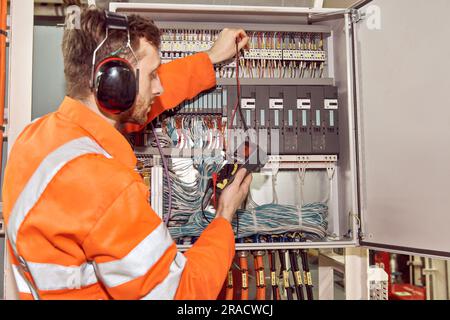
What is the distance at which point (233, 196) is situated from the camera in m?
1.20

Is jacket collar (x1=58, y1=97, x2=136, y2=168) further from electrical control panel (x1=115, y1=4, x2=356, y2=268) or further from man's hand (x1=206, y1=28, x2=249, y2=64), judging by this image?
man's hand (x1=206, y1=28, x2=249, y2=64)

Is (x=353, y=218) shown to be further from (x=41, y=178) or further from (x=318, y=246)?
(x=41, y=178)

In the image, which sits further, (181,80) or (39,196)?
(181,80)

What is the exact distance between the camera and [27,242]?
81 cm

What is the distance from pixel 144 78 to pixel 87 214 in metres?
0.43

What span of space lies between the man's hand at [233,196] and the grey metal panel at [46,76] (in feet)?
4.07

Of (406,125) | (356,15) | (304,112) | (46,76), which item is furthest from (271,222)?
(46,76)

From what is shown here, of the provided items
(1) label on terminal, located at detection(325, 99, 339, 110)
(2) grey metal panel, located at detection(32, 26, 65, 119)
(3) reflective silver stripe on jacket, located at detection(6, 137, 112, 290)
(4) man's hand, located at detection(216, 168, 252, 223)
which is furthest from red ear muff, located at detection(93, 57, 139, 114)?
(2) grey metal panel, located at detection(32, 26, 65, 119)

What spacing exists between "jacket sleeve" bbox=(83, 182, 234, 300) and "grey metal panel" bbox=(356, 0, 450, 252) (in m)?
0.67

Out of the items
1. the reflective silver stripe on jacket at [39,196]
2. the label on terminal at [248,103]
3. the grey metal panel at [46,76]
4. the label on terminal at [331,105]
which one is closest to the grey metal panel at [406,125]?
the label on terminal at [331,105]

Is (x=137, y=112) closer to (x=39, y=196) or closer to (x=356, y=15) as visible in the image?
(x=39, y=196)

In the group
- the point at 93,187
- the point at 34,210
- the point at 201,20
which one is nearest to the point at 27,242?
the point at 34,210

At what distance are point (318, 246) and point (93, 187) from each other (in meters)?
0.82

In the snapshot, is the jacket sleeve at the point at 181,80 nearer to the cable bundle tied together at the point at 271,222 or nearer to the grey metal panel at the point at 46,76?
the cable bundle tied together at the point at 271,222
